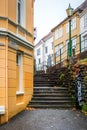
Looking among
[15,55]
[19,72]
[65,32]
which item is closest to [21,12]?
[15,55]

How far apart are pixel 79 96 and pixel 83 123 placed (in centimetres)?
347

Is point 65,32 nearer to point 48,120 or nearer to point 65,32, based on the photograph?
point 65,32

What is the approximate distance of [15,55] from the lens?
13.9 metres

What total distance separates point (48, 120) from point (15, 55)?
10.7 feet

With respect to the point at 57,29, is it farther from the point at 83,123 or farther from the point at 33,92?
the point at 83,123

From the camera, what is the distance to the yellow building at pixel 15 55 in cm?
1263

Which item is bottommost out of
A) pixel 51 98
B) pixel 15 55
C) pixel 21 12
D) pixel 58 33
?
pixel 51 98

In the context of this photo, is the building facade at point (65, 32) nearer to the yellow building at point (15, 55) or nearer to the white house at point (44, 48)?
the white house at point (44, 48)

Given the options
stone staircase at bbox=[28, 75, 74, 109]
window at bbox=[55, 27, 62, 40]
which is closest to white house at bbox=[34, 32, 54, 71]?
window at bbox=[55, 27, 62, 40]

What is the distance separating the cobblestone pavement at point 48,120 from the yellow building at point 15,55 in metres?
0.56

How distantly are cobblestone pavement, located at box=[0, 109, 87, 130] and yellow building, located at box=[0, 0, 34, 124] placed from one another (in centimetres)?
56

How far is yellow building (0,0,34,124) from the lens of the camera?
12633 millimetres

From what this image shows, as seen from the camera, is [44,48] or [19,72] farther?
[44,48]

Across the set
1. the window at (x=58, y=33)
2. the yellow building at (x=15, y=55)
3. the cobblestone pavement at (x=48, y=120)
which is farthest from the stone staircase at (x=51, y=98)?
the window at (x=58, y=33)
